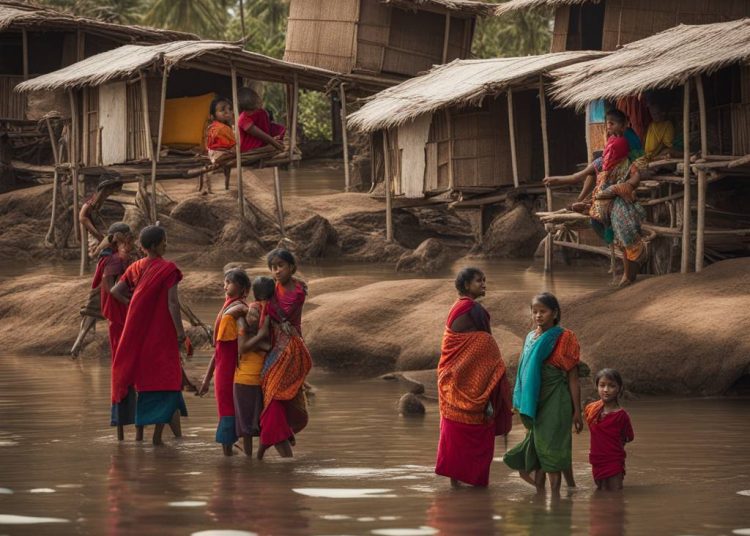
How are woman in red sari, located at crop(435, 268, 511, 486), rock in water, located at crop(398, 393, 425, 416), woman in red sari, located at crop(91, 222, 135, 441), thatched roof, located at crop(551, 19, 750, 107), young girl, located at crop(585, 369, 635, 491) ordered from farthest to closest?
thatched roof, located at crop(551, 19, 750, 107) < rock in water, located at crop(398, 393, 425, 416) < woman in red sari, located at crop(91, 222, 135, 441) < woman in red sari, located at crop(435, 268, 511, 486) < young girl, located at crop(585, 369, 635, 491)

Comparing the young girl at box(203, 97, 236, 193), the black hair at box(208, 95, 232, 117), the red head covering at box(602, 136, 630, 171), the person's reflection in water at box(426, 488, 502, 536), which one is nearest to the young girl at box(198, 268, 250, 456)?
the person's reflection in water at box(426, 488, 502, 536)

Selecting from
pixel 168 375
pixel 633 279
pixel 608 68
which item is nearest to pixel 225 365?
pixel 168 375

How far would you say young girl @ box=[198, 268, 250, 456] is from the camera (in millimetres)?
9900

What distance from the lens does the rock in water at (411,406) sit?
11.9m

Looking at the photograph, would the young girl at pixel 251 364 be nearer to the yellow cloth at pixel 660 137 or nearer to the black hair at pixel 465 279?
the black hair at pixel 465 279

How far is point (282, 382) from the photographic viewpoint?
31.9 ft

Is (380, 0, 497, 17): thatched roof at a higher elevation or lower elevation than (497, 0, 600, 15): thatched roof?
higher

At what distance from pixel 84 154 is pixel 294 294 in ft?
51.5

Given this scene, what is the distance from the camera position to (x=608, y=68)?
1745 centimetres

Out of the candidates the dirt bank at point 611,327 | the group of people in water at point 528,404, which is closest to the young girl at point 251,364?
the group of people in water at point 528,404

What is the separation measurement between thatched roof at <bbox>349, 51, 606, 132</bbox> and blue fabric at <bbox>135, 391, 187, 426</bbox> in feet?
38.2

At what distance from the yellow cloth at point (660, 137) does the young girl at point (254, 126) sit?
23.8 ft

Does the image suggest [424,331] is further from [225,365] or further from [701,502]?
Result: [701,502]

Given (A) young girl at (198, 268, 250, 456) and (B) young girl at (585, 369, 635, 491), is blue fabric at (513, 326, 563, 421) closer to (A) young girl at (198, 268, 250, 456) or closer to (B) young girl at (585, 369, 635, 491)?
(B) young girl at (585, 369, 635, 491)
